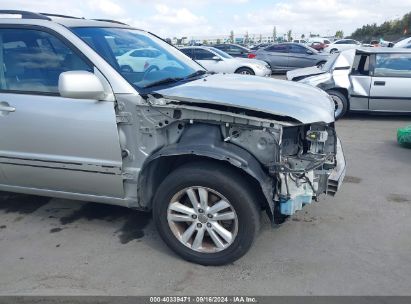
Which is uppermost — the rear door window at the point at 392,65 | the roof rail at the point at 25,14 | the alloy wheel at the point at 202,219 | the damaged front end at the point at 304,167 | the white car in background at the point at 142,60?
the roof rail at the point at 25,14

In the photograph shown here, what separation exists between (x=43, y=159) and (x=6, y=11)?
1452 mm

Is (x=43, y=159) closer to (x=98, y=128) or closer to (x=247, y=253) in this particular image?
(x=98, y=128)

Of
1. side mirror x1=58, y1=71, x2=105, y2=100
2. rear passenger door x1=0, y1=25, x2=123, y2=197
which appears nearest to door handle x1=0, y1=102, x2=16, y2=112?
rear passenger door x1=0, y1=25, x2=123, y2=197

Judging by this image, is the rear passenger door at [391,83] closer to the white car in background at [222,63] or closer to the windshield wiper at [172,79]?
the windshield wiper at [172,79]

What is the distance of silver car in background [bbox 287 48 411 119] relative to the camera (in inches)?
303

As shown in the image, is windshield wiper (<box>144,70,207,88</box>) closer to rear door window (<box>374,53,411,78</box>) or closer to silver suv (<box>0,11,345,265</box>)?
silver suv (<box>0,11,345,265</box>)

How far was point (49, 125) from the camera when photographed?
3148 mm

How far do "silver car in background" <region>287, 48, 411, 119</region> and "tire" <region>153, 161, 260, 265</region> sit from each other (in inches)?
225

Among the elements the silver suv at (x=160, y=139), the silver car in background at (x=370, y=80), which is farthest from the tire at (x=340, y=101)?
the silver suv at (x=160, y=139)

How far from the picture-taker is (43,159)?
3279 millimetres

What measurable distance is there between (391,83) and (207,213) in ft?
20.6

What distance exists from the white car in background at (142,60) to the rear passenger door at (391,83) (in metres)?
5.41

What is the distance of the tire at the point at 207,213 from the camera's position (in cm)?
278

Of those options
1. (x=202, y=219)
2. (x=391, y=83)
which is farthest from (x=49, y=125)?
(x=391, y=83)
